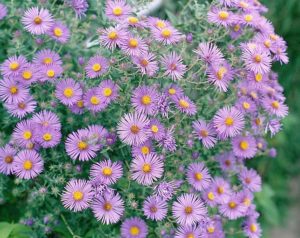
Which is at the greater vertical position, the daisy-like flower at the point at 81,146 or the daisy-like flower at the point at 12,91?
the daisy-like flower at the point at 12,91

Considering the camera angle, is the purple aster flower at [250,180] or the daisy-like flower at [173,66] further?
the purple aster flower at [250,180]

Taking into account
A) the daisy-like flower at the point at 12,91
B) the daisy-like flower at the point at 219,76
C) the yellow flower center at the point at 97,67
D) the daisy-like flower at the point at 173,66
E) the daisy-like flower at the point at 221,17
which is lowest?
the daisy-like flower at the point at 12,91

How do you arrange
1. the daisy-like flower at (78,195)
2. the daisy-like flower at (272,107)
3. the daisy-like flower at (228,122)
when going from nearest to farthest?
the daisy-like flower at (78,195), the daisy-like flower at (228,122), the daisy-like flower at (272,107)

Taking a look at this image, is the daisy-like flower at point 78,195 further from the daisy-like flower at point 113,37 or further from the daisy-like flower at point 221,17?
the daisy-like flower at point 221,17

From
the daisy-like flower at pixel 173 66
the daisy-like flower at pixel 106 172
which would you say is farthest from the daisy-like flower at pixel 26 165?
the daisy-like flower at pixel 173 66

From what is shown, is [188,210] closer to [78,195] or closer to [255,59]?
[78,195]

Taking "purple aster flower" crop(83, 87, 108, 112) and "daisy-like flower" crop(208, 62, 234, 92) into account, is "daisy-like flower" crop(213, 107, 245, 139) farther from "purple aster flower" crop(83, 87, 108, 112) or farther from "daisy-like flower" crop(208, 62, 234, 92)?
"purple aster flower" crop(83, 87, 108, 112)

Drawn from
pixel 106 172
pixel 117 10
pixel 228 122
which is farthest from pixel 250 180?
pixel 117 10

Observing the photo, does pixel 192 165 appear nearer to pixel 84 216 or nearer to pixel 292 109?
pixel 84 216
